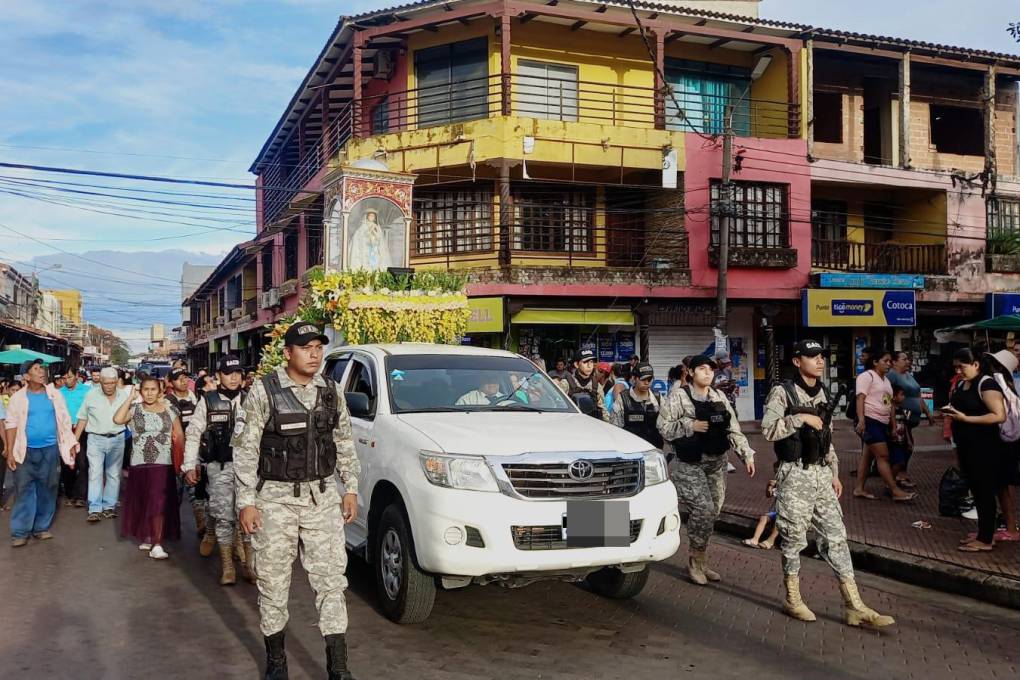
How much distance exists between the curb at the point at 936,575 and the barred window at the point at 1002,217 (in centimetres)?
2036

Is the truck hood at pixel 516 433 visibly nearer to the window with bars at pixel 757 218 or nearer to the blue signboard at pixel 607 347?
the blue signboard at pixel 607 347

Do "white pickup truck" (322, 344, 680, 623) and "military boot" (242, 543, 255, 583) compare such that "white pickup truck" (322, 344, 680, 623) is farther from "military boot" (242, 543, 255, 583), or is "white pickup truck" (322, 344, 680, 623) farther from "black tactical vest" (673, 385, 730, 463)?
"military boot" (242, 543, 255, 583)

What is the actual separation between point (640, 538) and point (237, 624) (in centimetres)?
270

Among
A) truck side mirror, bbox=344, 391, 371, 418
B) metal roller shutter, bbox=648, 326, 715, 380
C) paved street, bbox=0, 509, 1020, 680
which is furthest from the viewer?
metal roller shutter, bbox=648, 326, 715, 380

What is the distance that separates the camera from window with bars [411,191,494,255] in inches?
836

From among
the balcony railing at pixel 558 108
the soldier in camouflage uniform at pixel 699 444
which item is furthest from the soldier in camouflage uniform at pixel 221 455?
the balcony railing at pixel 558 108

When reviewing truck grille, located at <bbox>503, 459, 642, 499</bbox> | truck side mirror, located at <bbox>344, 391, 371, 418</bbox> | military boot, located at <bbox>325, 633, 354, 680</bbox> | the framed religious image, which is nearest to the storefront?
the framed religious image

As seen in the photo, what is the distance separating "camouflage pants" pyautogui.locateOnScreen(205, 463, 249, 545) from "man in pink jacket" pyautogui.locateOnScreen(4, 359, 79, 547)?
8.29 feet

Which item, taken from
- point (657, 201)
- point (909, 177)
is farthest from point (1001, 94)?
point (657, 201)

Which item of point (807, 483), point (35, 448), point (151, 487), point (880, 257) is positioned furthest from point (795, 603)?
point (880, 257)

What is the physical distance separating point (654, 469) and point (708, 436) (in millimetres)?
1187

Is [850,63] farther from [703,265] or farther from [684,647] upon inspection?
[684,647]

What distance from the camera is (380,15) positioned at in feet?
67.2

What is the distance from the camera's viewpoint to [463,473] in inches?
199
